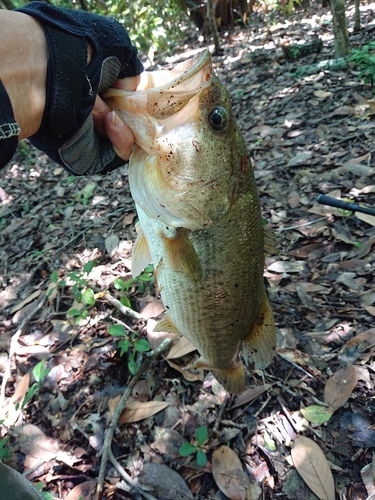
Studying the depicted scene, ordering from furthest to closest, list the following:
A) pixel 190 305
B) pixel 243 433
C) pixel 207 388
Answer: pixel 207 388, pixel 243 433, pixel 190 305

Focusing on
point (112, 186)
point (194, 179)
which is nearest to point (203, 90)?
point (194, 179)

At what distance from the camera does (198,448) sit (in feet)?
7.11

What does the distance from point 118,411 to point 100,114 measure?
5.70 feet

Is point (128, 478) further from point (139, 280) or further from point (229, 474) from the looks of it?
point (139, 280)

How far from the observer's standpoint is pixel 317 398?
2295mm

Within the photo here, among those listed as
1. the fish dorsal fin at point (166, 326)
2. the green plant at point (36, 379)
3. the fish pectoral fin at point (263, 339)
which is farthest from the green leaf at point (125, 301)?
the fish pectoral fin at point (263, 339)

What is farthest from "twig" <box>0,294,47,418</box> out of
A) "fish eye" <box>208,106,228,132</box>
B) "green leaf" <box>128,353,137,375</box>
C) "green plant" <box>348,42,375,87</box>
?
"green plant" <box>348,42,375,87</box>

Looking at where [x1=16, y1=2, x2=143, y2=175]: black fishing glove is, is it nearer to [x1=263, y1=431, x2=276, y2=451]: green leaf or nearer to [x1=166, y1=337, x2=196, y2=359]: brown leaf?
[x1=166, y1=337, x2=196, y2=359]: brown leaf

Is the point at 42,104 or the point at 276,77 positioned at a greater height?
the point at 42,104

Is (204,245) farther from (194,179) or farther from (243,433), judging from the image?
(243,433)

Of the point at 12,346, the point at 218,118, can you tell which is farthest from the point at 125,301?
the point at 218,118

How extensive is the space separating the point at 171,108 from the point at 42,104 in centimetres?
48

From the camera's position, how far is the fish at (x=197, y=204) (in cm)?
154

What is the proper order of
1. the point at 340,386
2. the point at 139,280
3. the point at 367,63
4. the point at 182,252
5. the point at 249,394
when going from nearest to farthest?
the point at 182,252 < the point at 340,386 < the point at 249,394 < the point at 139,280 < the point at 367,63
